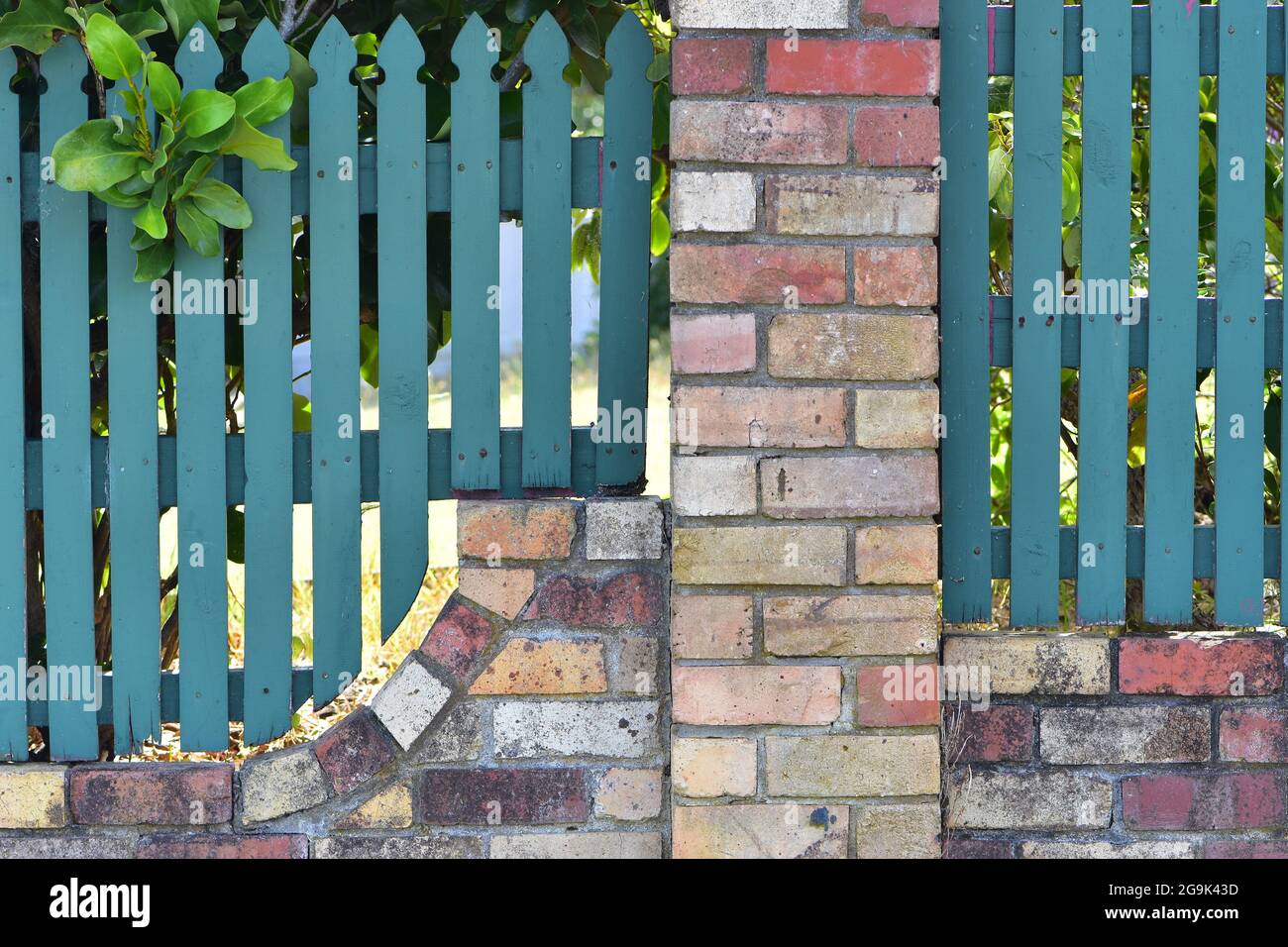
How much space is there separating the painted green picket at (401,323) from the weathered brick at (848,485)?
658mm

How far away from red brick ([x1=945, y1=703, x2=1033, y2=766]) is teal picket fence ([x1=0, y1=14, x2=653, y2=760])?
79 centimetres

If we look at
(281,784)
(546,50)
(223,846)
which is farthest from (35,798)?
(546,50)

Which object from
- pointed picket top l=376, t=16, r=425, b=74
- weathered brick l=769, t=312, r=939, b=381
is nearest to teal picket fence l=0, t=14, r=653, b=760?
pointed picket top l=376, t=16, r=425, b=74

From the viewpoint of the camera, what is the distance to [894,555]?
1.97 m

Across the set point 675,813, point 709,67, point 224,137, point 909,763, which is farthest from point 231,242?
point 909,763

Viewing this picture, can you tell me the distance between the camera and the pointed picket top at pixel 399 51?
2096 millimetres

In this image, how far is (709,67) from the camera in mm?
1931

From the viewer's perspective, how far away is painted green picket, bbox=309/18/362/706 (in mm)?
2107

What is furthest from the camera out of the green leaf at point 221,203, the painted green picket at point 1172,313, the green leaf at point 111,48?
the painted green picket at point 1172,313

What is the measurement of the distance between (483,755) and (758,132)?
121cm

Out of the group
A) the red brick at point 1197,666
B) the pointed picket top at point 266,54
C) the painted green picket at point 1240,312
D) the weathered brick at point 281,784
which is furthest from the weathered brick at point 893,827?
the pointed picket top at point 266,54

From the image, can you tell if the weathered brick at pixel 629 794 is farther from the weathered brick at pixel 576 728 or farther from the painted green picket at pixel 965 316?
the painted green picket at pixel 965 316

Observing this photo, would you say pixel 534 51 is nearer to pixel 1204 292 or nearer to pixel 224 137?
pixel 224 137

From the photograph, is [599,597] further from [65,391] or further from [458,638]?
[65,391]
